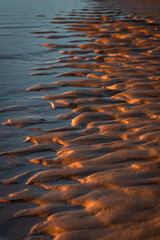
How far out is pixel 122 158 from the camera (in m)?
1.83

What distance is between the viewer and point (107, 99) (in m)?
2.93

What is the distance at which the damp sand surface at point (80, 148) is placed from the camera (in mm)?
1339

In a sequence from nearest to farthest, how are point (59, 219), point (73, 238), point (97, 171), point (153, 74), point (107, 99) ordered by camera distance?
point (73, 238) < point (59, 219) < point (97, 171) < point (107, 99) < point (153, 74)

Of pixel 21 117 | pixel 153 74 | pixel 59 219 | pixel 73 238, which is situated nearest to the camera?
pixel 73 238

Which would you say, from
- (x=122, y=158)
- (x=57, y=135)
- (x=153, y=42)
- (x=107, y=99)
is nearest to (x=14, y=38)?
Answer: (x=153, y=42)

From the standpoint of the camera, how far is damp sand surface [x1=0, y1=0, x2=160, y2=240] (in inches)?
52.7

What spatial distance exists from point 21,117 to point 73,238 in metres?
1.51

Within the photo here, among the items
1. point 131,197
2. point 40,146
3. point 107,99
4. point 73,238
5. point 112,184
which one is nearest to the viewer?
point 73,238

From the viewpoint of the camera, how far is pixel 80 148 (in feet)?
6.57

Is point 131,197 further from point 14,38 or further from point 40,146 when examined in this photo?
point 14,38

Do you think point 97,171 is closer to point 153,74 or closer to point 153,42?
point 153,74

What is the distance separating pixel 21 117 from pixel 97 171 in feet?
3.55

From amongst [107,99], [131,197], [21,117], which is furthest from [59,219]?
[107,99]

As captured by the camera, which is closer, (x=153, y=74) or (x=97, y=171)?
(x=97, y=171)
